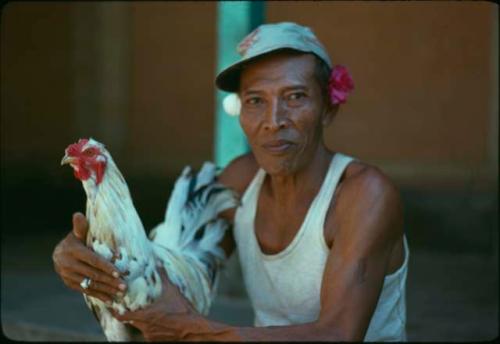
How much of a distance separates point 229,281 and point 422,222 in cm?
312

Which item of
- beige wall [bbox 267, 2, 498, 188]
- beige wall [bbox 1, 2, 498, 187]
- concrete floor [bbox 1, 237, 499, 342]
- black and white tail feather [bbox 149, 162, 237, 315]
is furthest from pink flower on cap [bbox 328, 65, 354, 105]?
beige wall [bbox 267, 2, 498, 188]

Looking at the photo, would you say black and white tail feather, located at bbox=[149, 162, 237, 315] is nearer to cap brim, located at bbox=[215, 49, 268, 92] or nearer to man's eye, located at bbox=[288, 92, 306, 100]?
cap brim, located at bbox=[215, 49, 268, 92]

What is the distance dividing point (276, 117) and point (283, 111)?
37mm

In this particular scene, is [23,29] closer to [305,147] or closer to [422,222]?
[422,222]

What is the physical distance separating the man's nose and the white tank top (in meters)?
0.30

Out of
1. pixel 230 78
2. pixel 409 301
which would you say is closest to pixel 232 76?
pixel 230 78

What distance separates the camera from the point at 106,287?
2986 mm

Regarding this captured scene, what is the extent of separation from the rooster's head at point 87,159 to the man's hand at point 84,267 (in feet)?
0.57

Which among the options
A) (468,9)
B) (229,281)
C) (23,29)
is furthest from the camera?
(23,29)

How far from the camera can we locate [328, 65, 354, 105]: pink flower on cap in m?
3.31

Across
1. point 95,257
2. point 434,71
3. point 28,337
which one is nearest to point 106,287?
point 95,257

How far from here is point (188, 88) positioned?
10.2 meters

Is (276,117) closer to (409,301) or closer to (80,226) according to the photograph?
(80,226)

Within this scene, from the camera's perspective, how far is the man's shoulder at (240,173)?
3.66 m
